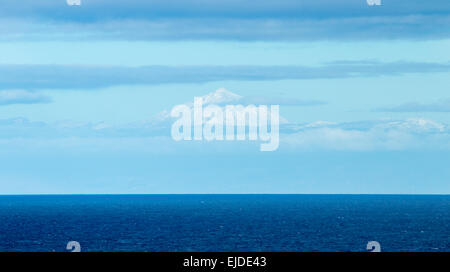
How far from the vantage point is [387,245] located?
104125 millimetres

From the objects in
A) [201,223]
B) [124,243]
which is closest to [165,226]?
[201,223]

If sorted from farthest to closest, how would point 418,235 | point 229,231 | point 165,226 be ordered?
point 165,226, point 229,231, point 418,235
